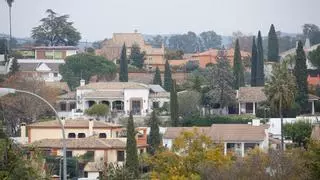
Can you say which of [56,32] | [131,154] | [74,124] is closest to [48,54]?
[56,32]

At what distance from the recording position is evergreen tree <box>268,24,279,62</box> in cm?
13975

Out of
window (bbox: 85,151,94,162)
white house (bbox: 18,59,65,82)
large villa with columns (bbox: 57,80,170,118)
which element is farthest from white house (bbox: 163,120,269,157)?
white house (bbox: 18,59,65,82)

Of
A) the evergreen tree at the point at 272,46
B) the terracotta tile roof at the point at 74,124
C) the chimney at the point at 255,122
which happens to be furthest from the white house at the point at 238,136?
the evergreen tree at the point at 272,46

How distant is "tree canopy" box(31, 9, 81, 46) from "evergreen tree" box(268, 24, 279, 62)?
2745cm

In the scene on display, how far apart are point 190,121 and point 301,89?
30.5ft

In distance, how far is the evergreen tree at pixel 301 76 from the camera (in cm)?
9450

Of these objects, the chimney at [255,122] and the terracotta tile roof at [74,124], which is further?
the terracotta tile roof at [74,124]

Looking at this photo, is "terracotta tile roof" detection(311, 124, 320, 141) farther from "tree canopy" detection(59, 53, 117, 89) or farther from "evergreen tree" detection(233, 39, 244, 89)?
"tree canopy" detection(59, 53, 117, 89)

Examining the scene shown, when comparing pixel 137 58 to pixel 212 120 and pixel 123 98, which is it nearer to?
pixel 123 98

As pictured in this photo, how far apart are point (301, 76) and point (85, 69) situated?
3610cm

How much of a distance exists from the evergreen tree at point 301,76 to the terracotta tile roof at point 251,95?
148 inches

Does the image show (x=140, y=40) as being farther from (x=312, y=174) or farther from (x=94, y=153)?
(x=312, y=174)

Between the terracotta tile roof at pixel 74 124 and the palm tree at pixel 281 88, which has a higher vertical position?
the palm tree at pixel 281 88

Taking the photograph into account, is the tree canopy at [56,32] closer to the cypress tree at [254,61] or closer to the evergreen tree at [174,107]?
the cypress tree at [254,61]
